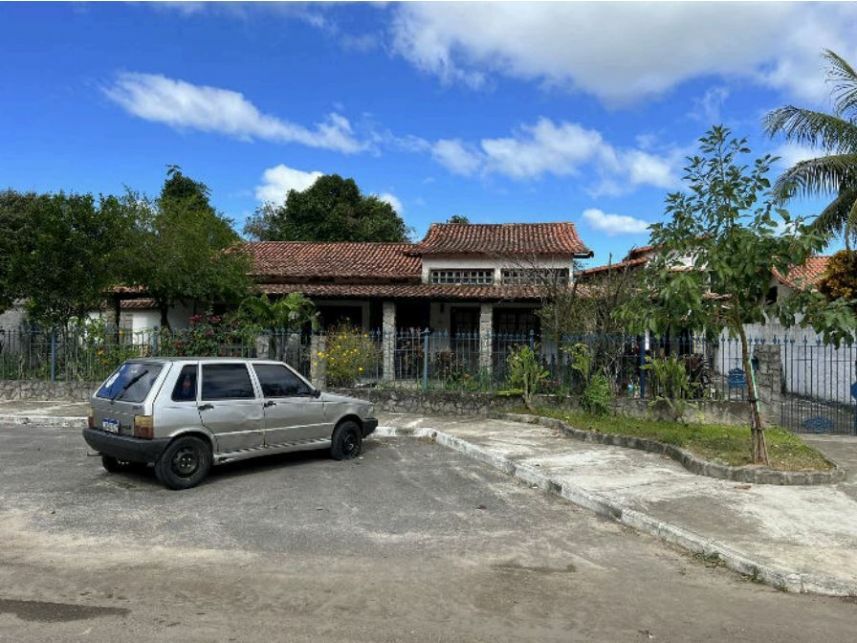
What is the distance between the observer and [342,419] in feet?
30.4

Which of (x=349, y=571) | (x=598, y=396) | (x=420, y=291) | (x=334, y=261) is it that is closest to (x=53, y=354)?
(x=420, y=291)

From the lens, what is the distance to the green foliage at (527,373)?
13.1m

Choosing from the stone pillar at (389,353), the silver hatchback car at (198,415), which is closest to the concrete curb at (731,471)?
the silver hatchback car at (198,415)

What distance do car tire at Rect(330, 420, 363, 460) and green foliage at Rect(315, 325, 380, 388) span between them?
17.4ft

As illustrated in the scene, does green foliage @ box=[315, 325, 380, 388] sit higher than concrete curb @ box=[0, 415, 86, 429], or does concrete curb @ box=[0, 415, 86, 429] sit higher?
green foliage @ box=[315, 325, 380, 388]

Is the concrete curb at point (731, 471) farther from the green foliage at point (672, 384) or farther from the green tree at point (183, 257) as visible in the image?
the green tree at point (183, 257)

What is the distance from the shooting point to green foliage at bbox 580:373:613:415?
12242 mm

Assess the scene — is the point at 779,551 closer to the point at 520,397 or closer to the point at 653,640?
the point at 653,640

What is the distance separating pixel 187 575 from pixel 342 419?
4.52m

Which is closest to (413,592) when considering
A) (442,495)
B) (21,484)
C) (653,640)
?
(653,640)

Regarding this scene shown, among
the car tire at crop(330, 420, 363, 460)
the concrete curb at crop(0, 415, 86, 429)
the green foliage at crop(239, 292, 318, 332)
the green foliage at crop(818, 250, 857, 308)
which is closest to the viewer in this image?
the car tire at crop(330, 420, 363, 460)

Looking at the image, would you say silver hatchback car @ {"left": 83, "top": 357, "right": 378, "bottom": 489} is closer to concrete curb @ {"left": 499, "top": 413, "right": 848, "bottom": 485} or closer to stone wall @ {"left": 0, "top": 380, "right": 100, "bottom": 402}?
concrete curb @ {"left": 499, "top": 413, "right": 848, "bottom": 485}

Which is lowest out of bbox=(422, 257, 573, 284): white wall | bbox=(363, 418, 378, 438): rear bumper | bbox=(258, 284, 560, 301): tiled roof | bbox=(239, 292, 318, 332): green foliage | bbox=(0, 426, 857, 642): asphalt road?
bbox=(0, 426, 857, 642): asphalt road

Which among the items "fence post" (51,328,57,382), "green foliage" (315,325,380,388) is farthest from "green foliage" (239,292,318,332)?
"fence post" (51,328,57,382)
